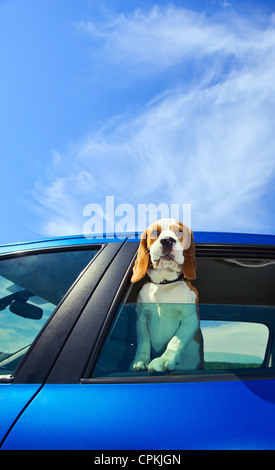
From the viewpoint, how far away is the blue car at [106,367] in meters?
1.02

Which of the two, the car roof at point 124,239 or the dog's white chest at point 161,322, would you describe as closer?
the dog's white chest at point 161,322

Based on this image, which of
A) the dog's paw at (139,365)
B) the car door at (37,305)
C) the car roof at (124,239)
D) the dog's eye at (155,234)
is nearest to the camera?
the car door at (37,305)

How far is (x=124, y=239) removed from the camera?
1.64m

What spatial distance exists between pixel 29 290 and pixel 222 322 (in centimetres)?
90

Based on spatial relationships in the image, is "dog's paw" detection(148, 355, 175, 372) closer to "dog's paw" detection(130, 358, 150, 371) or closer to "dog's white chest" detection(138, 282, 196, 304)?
"dog's paw" detection(130, 358, 150, 371)

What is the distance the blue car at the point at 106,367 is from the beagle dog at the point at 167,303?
2.0 inches

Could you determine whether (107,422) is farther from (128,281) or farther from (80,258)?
(80,258)

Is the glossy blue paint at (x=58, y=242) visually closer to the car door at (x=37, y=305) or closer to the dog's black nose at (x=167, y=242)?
the car door at (x=37, y=305)

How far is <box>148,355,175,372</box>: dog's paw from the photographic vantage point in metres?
1.25

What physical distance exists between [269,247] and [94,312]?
2.61ft

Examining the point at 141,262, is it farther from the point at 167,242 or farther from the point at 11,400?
the point at 11,400

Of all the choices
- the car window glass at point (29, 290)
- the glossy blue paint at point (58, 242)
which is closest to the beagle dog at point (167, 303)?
the glossy blue paint at point (58, 242)
